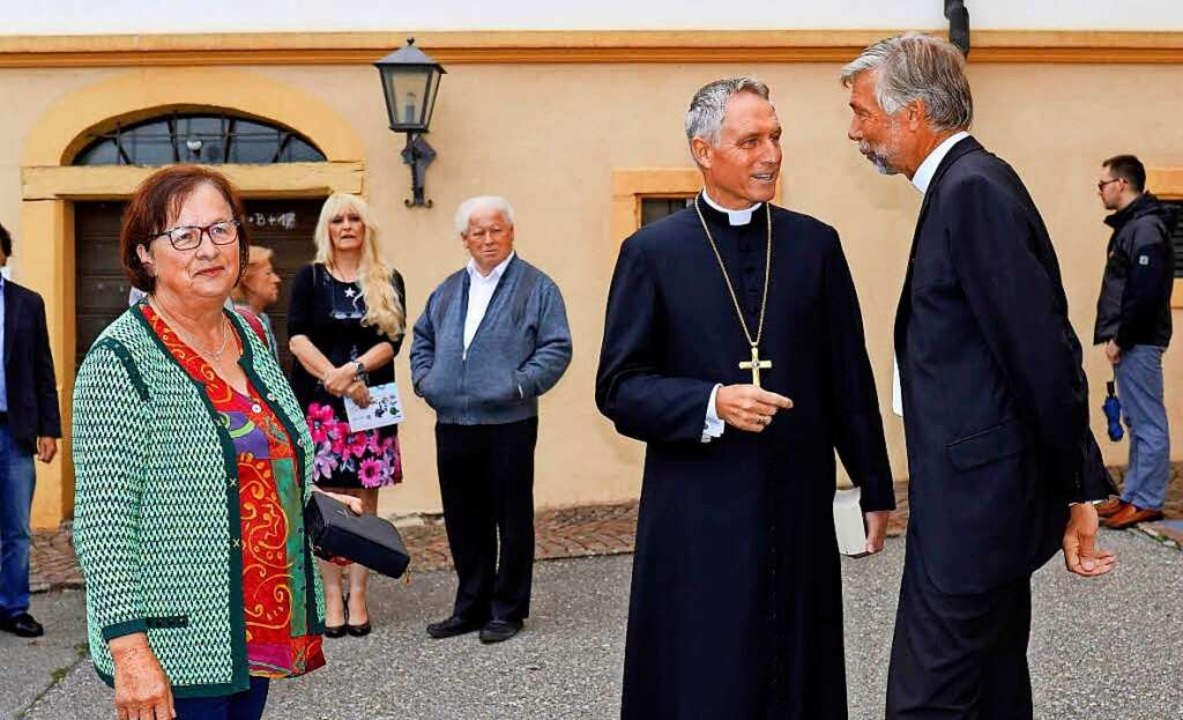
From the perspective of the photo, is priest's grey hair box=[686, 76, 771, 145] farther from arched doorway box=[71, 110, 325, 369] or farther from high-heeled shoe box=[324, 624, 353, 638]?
arched doorway box=[71, 110, 325, 369]

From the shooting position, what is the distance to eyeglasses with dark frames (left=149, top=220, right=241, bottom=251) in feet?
10.3

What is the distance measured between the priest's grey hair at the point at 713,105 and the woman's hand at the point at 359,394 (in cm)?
311

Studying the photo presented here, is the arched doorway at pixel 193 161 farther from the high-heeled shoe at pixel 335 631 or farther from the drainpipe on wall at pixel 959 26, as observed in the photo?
the drainpipe on wall at pixel 959 26

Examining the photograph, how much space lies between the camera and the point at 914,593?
340 centimetres

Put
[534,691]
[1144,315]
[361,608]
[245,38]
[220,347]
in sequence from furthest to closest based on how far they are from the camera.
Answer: [245,38]
[1144,315]
[361,608]
[534,691]
[220,347]

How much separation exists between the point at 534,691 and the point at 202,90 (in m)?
6.28

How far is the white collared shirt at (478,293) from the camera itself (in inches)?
264

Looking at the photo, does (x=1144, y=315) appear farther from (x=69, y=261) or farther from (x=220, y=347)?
(x=69, y=261)

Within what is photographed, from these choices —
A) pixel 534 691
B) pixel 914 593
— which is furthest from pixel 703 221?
pixel 534 691

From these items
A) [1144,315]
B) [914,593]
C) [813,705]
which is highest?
[1144,315]

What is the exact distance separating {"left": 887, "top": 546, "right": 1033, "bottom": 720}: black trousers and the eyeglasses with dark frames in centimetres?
174

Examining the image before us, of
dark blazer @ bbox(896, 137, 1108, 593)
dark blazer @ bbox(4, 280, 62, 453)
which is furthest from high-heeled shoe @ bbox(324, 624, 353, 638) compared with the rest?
dark blazer @ bbox(896, 137, 1108, 593)

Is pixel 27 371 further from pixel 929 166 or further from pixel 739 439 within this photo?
pixel 929 166

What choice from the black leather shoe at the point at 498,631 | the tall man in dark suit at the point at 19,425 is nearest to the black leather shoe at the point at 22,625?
the tall man in dark suit at the point at 19,425
